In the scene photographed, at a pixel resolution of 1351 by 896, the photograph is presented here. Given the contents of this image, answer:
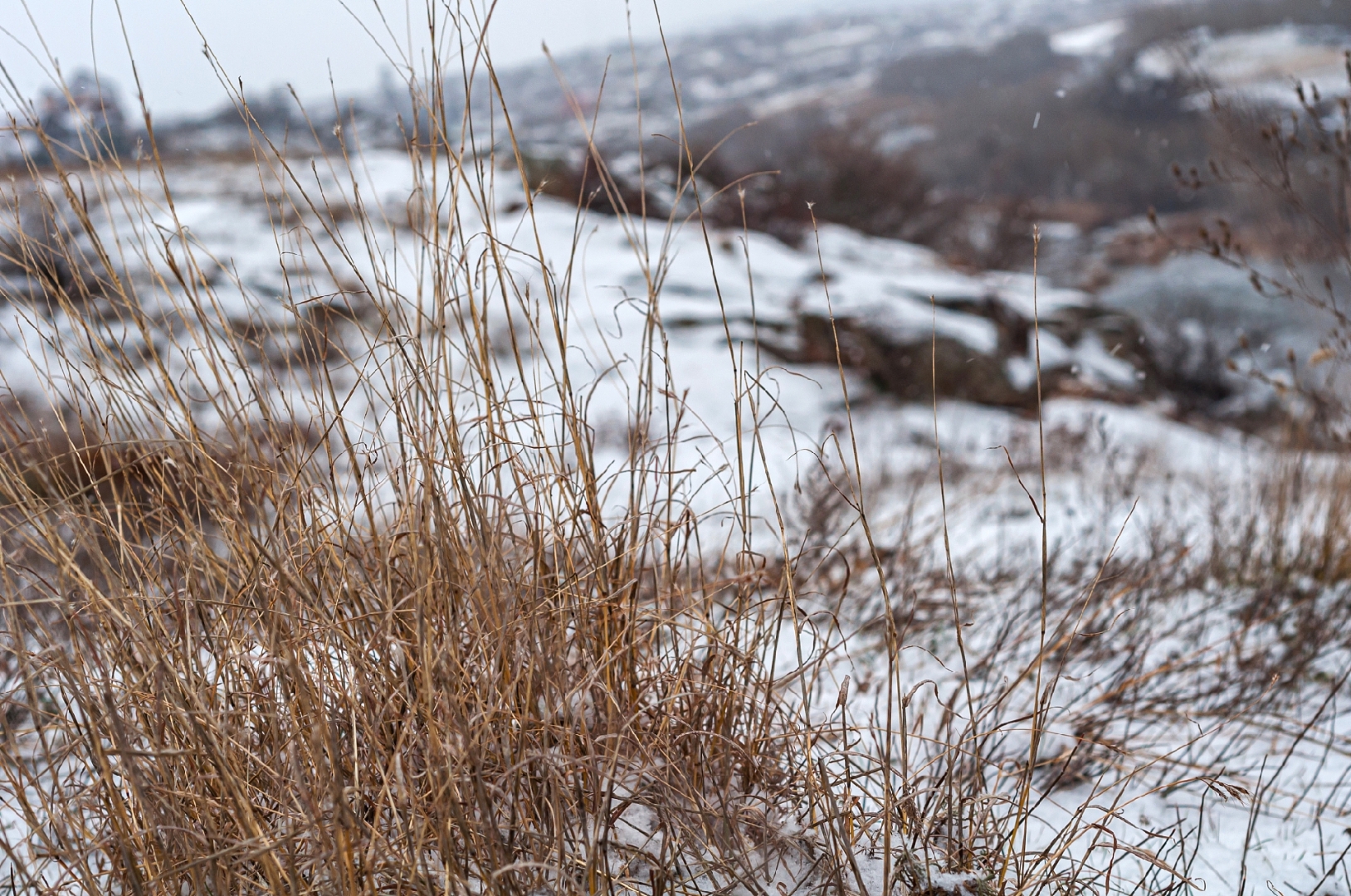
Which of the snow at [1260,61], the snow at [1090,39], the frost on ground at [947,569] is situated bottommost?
the frost on ground at [947,569]

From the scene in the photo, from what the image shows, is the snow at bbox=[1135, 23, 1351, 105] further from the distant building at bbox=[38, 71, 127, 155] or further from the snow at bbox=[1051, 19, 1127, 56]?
the snow at bbox=[1051, 19, 1127, 56]

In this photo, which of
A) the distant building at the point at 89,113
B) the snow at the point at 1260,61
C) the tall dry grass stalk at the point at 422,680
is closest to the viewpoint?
the tall dry grass stalk at the point at 422,680

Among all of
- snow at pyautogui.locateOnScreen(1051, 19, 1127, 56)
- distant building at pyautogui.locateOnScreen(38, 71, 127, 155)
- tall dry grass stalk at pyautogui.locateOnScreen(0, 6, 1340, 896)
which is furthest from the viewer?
snow at pyautogui.locateOnScreen(1051, 19, 1127, 56)

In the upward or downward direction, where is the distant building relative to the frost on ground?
upward

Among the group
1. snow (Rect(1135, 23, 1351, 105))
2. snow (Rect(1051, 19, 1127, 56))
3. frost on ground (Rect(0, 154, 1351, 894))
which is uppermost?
snow (Rect(1051, 19, 1127, 56))

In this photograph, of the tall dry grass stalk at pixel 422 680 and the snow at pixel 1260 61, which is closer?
the tall dry grass stalk at pixel 422 680

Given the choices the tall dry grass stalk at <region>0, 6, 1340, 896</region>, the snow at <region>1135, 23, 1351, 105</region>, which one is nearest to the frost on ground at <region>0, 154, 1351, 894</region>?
the tall dry grass stalk at <region>0, 6, 1340, 896</region>

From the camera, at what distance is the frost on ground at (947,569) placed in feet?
3.09

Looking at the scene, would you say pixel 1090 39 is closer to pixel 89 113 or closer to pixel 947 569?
pixel 947 569

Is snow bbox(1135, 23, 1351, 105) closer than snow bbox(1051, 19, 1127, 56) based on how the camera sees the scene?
Yes

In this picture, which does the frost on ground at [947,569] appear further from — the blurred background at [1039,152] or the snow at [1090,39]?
the snow at [1090,39]

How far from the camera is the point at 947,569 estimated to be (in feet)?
4.13

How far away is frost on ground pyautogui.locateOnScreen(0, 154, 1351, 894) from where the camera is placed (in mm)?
940

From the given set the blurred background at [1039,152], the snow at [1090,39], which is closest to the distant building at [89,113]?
the blurred background at [1039,152]
